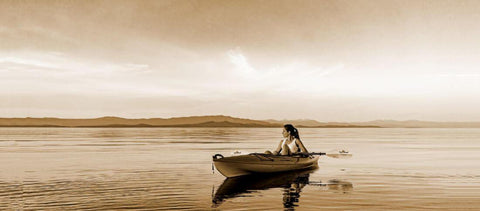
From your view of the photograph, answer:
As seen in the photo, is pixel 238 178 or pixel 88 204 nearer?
pixel 88 204

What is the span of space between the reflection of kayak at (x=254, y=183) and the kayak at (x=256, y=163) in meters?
0.32

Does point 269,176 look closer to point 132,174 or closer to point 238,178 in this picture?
point 238,178

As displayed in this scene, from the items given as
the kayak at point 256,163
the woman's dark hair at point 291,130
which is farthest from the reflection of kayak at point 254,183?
the woman's dark hair at point 291,130

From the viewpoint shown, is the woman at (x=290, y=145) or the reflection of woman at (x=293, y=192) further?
the woman at (x=290, y=145)

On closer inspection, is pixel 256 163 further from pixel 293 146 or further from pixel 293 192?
pixel 293 192

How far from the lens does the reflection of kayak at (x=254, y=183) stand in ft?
58.0

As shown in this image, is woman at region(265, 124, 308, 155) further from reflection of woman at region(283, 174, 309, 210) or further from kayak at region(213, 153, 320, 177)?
reflection of woman at region(283, 174, 309, 210)

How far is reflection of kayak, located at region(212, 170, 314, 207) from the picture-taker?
1767cm

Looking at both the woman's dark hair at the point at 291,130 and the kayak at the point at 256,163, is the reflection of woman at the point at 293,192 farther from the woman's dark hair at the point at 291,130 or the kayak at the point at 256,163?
the woman's dark hair at the point at 291,130

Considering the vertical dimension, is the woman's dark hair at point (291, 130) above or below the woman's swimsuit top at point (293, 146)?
above

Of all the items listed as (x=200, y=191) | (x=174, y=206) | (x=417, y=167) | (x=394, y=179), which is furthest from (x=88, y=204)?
(x=417, y=167)

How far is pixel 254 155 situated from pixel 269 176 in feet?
5.18

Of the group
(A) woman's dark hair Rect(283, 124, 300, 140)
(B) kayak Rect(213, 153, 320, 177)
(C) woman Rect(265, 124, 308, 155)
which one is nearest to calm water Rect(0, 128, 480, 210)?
(B) kayak Rect(213, 153, 320, 177)

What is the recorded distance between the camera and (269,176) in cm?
2348
